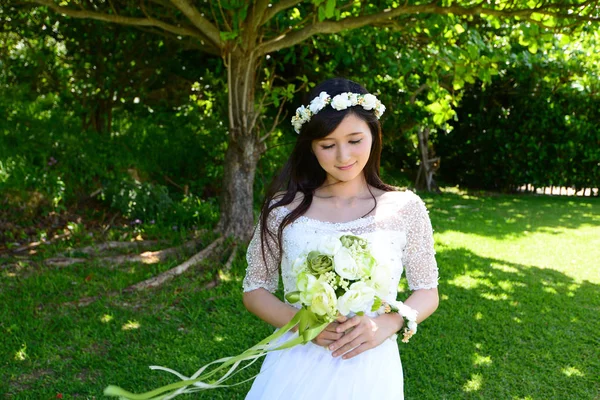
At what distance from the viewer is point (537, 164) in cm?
1270

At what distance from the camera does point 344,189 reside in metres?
2.46

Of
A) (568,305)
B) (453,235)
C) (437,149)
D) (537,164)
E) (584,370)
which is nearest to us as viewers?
(584,370)

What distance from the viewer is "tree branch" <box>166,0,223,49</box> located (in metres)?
Answer: 5.04

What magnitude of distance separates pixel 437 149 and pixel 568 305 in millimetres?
9262

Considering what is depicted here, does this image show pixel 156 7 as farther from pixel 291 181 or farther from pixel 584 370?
pixel 584 370

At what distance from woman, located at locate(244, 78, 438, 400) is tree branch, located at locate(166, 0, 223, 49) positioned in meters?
3.12

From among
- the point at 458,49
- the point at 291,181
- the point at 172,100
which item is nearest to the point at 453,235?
the point at 458,49

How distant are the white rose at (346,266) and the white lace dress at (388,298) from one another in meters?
0.35

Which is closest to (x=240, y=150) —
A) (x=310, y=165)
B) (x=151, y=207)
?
(x=151, y=207)

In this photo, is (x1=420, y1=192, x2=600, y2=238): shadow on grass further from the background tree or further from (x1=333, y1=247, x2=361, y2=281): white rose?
(x1=333, y1=247, x2=361, y2=281): white rose

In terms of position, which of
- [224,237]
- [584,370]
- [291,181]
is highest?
[291,181]

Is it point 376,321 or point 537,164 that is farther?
point 537,164

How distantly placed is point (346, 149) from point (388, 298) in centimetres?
61

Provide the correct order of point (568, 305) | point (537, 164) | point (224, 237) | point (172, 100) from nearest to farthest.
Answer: point (568, 305), point (224, 237), point (172, 100), point (537, 164)
